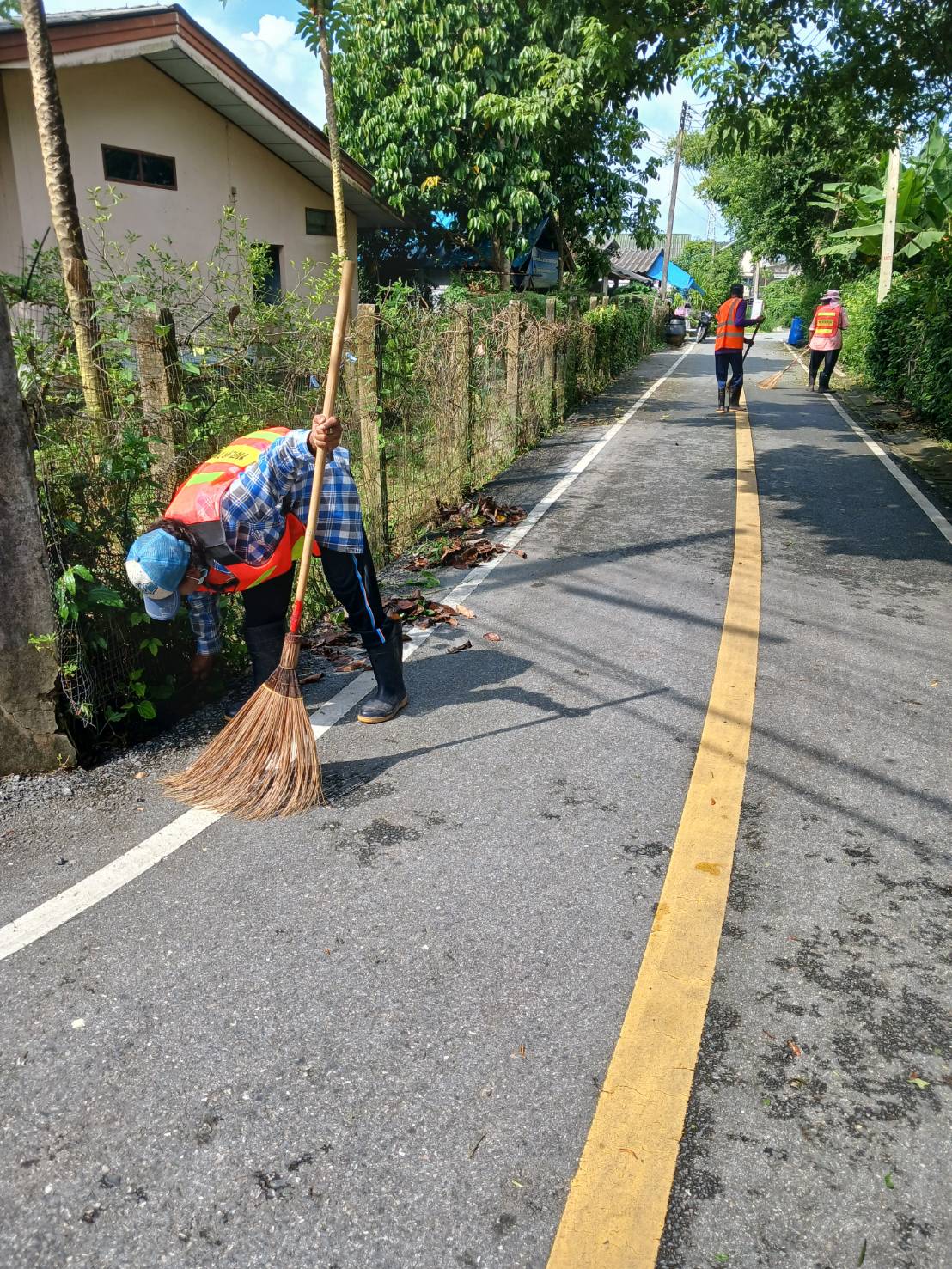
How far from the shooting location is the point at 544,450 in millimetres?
11844

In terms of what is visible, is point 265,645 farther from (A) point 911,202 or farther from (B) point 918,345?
(A) point 911,202

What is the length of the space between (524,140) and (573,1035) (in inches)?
758

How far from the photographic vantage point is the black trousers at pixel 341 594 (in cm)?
404

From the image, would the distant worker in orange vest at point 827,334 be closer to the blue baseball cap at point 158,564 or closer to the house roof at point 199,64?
the house roof at point 199,64

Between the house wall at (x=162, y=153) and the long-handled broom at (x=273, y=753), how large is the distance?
29.3 ft

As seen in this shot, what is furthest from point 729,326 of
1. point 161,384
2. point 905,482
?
point 161,384

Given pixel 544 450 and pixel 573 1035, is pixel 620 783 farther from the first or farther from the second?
pixel 544 450

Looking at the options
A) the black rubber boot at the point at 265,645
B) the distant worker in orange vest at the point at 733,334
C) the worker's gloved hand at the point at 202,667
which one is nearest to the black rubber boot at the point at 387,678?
the black rubber boot at the point at 265,645

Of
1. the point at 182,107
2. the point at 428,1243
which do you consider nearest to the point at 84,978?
the point at 428,1243

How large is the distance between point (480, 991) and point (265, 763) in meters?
1.42

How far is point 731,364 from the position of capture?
14.5 meters

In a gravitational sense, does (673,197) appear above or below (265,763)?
above

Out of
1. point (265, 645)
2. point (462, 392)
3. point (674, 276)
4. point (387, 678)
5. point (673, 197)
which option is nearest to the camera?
point (265, 645)

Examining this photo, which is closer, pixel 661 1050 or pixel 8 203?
pixel 661 1050
